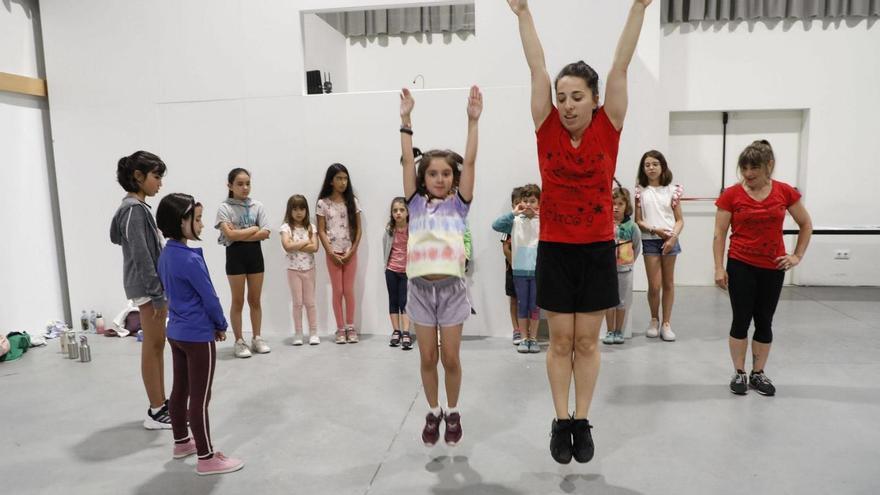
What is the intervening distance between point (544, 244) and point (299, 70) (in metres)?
3.39

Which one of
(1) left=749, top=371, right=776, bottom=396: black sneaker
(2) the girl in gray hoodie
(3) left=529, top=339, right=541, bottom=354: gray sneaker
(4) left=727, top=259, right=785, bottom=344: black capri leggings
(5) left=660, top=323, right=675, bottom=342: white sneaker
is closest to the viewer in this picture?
(2) the girl in gray hoodie

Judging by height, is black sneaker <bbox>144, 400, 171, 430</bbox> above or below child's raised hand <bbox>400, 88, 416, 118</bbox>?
below

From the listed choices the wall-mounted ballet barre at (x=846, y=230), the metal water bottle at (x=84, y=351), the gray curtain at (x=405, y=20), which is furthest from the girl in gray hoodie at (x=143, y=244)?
the wall-mounted ballet barre at (x=846, y=230)

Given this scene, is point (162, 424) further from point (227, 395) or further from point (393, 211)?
point (393, 211)

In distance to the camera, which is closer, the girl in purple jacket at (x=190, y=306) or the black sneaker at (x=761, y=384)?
the girl in purple jacket at (x=190, y=306)

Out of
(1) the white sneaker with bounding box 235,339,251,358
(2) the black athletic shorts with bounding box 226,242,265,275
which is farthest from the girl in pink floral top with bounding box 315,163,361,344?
(1) the white sneaker with bounding box 235,339,251,358

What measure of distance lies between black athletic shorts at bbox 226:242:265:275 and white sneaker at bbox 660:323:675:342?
324 cm

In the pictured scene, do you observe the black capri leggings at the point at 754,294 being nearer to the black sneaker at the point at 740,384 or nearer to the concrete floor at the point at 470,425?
the black sneaker at the point at 740,384

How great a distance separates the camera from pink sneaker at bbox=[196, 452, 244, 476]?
2.69 m

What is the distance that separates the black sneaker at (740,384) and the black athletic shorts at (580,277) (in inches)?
64.3

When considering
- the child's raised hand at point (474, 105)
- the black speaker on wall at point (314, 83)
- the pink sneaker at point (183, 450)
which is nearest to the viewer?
the child's raised hand at point (474, 105)

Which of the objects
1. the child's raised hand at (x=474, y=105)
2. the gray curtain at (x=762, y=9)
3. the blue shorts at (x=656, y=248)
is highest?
the gray curtain at (x=762, y=9)

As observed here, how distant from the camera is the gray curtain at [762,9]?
639cm

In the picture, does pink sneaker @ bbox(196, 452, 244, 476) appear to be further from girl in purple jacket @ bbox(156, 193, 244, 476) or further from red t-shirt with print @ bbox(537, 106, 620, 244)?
red t-shirt with print @ bbox(537, 106, 620, 244)
